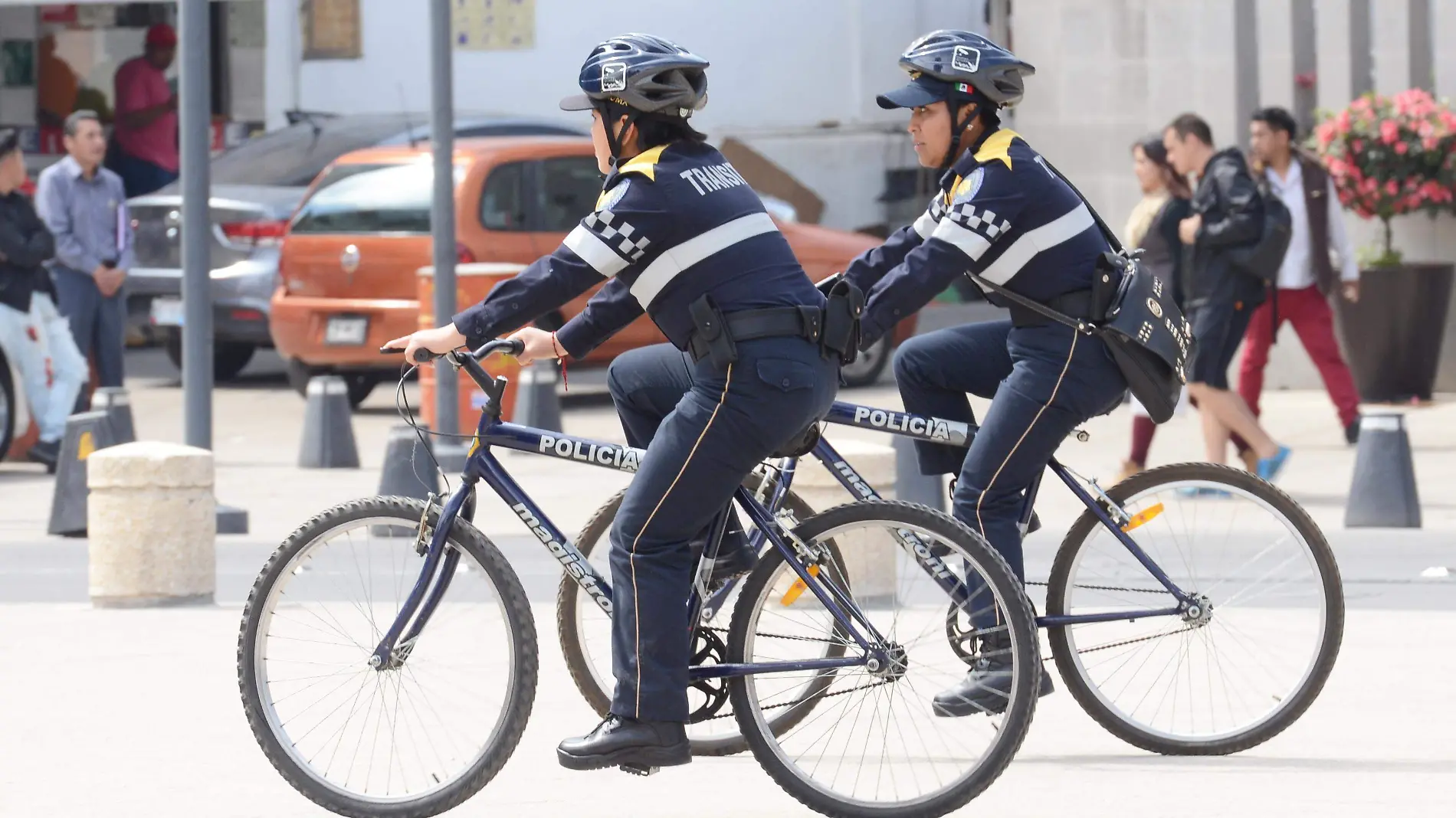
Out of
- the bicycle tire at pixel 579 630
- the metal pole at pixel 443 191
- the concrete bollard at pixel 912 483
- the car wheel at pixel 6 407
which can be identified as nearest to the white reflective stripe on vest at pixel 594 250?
the bicycle tire at pixel 579 630

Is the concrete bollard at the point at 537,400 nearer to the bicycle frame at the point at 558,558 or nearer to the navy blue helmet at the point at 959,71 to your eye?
the navy blue helmet at the point at 959,71

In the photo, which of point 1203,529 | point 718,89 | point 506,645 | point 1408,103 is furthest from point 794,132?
point 506,645

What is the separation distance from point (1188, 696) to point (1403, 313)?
938 centimetres

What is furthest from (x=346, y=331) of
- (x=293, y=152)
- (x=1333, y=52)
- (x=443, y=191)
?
(x=1333, y=52)

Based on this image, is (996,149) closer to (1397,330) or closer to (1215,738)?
(1215,738)

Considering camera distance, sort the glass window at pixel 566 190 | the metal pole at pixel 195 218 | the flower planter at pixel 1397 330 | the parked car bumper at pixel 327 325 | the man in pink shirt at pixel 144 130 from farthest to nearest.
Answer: the man in pink shirt at pixel 144 130
the glass window at pixel 566 190
the flower planter at pixel 1397 330
the parked car bumper at pixel 327 325
the metal pole at pixel 195 218

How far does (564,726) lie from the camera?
6.43m

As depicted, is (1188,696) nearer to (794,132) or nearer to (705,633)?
(705,633)

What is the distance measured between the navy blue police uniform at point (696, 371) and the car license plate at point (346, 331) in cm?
951

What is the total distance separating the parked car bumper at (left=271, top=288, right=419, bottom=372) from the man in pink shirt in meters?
5.94

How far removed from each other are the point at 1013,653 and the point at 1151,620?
926mm

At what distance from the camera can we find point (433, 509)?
536 cm

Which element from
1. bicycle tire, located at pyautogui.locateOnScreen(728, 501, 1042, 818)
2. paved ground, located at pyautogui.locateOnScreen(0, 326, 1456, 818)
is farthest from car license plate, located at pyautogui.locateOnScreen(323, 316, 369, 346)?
bicycle tire, located at pyautogui.locateOnScreen(728, 501, 1042, 818)

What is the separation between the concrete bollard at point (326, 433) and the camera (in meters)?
12.7
